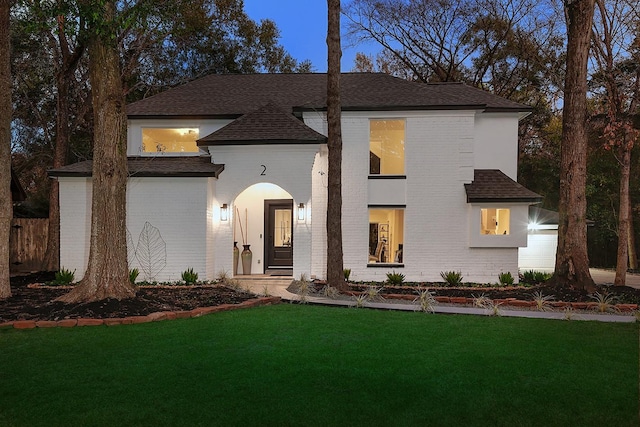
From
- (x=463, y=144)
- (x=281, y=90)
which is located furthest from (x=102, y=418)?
(x=281, y=90)

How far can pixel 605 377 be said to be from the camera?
16.9 feet

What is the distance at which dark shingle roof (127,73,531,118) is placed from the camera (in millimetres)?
14539

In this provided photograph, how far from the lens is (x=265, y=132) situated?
531 inches

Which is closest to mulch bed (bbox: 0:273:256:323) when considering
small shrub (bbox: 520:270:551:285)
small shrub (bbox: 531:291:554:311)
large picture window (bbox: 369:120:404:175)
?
small shrub (bbox: 531:291:554:311)

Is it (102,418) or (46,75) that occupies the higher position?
(46,75)

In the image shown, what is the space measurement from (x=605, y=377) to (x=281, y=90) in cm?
1457

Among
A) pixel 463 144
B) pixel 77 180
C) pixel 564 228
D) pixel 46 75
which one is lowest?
pixel 564 228

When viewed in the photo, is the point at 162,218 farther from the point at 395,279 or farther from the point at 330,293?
the point at 395,279

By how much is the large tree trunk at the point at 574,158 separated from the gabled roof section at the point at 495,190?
1.70 meters

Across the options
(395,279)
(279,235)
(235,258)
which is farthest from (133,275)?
(395,279)

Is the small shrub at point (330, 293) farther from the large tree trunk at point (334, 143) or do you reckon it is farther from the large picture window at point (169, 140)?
the large picture window at point (169, 140)

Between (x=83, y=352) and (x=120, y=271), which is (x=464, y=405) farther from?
(x=120, y=271)

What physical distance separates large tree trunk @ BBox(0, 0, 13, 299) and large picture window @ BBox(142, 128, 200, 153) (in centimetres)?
539

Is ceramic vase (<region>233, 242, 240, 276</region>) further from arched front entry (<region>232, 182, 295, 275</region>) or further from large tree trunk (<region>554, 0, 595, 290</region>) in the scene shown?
large tree trunk (<region>554, 0, 595, 290</region>)
